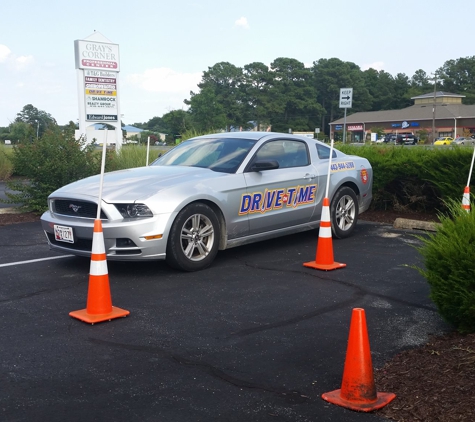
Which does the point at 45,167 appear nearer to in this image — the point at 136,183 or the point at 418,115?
the point at 136,183

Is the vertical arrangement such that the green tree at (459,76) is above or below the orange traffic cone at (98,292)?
above

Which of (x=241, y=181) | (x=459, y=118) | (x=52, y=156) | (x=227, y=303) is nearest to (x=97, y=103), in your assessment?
(x=52, y=156)

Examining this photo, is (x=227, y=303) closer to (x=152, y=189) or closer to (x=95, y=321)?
(x=95, y=321)

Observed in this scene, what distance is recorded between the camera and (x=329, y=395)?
369cm

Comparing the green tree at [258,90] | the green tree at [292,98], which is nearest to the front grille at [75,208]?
the green tree at [258,90]

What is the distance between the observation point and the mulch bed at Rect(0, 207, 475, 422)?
10.9 ft

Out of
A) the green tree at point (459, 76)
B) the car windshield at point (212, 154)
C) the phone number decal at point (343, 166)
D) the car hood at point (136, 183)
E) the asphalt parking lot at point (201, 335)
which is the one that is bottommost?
the asphalt parking lot at point (201, 335)

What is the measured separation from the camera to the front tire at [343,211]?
A: 8.91 metres

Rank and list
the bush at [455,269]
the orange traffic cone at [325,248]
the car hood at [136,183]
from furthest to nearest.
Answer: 1. the orange traffic cone at [325,248]
2. the car hood at [136,183]
3. the bush at [455,269]

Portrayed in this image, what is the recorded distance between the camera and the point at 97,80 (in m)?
23.1

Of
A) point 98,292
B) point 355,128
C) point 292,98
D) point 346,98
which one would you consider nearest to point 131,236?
point 98,292

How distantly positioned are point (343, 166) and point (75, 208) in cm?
410

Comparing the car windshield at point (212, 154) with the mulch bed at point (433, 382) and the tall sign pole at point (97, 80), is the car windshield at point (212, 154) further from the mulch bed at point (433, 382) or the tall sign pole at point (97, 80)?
the tall sign pole at point (97, 80)

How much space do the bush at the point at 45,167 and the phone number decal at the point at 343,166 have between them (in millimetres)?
5329
